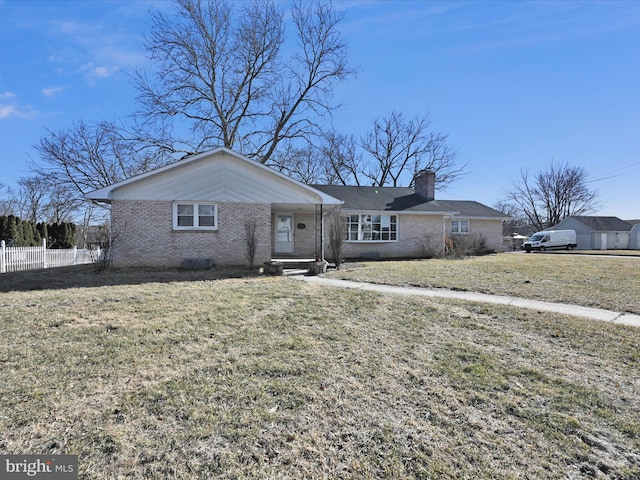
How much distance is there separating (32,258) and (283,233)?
11.7m

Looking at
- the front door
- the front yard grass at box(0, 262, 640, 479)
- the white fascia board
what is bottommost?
the front yard grass at box(0, 262, 640, 479)

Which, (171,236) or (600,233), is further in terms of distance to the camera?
(600,233)

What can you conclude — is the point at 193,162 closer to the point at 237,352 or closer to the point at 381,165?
the point at 237,352

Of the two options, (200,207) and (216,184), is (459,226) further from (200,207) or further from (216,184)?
(200,207)

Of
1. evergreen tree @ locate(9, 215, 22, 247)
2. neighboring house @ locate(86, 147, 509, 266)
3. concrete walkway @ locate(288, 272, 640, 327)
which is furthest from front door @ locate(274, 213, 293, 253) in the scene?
evergreen tree @ locate(9, 215, 22, 247)

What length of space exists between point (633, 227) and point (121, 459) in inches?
2253

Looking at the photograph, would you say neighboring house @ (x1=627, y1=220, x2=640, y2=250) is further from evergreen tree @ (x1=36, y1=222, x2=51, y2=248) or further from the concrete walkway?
evergreen tree @ (x1=36, y1=222, x2=51, y2=248)

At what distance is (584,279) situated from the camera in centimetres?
1061

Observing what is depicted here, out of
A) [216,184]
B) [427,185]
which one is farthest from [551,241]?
[216,184]

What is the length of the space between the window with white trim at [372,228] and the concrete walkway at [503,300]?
9.08m

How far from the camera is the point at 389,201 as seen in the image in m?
21.1

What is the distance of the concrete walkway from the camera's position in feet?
20.6

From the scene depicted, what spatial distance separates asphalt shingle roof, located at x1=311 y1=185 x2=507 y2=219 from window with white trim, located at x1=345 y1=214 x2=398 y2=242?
56 centimetres

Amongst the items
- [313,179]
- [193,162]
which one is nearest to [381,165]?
[313,179]
